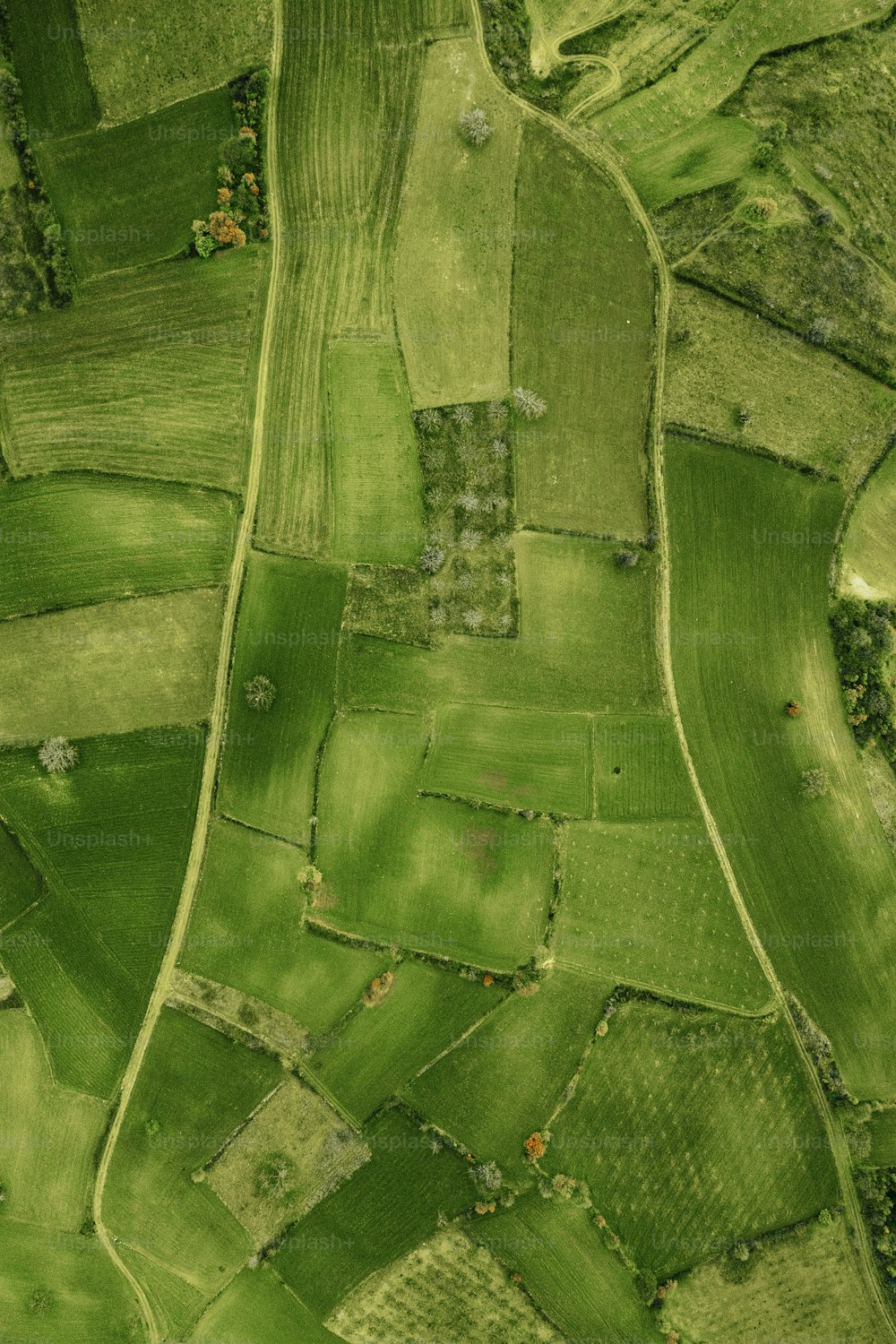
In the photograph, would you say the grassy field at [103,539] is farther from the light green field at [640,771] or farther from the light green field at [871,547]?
the light green field at [871,547]

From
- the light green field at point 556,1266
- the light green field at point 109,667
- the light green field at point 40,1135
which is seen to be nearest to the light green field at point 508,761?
the light green field at point 109,667

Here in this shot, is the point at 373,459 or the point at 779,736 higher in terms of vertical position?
the point at 373,459

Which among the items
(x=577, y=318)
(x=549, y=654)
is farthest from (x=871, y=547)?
(x=577, y=318)

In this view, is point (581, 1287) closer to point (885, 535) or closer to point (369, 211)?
point (885, 535)

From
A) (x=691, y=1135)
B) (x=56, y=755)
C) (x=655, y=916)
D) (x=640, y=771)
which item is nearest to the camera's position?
(x=56, y=755)

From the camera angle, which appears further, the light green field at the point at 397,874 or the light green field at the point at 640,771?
the light green field at the point at 640,771

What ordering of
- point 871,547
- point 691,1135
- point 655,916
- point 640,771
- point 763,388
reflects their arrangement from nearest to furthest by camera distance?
1. point 691,1135
2. point 655,916
3. point 640,771
4. point 763,388
5. point 871,547

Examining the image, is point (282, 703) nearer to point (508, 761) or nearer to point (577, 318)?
point (508, 761)

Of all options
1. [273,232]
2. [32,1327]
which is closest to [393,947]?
[32,1327]
